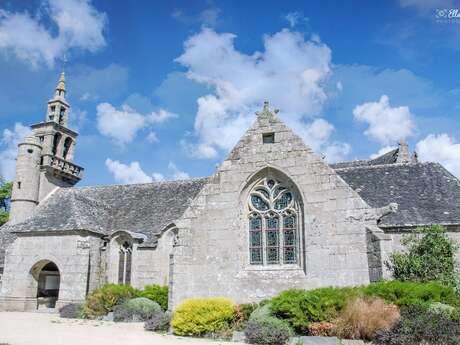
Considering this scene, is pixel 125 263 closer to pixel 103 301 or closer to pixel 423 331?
pixel 103 301

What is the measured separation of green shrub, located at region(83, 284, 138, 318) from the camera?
1666 cm

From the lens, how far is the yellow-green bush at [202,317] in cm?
1182

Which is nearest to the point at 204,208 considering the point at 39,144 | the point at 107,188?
the point at 107,188

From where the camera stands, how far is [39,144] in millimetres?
26312

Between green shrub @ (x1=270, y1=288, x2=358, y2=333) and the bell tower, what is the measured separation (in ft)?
63.4

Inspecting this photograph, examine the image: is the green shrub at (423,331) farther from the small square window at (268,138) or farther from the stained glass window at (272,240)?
the small square window at (268,138)

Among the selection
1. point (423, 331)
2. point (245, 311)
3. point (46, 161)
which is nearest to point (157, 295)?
Result: point (245, 311)

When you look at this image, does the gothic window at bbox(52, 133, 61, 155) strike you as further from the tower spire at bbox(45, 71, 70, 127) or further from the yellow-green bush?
the yellow-green bush

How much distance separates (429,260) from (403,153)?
972 cm

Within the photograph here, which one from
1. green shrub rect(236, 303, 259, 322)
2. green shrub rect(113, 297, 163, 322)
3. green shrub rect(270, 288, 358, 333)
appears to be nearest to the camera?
green shrub rect(270, 288, 358, 333)

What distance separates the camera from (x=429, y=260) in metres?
13.8

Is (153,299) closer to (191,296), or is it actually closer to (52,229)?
(191,296)

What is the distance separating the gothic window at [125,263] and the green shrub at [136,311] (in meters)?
5.34

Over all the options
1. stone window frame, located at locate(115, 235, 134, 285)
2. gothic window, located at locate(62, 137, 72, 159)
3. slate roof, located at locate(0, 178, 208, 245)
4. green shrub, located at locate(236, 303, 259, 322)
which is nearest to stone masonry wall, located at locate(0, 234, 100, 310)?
slate roof, located at locate(0, 178, 208, 245)
